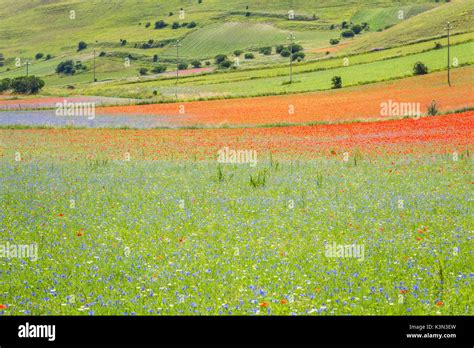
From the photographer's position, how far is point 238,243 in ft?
37.0

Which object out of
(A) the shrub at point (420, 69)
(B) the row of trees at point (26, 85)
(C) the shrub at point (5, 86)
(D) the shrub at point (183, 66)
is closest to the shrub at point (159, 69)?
(D) the shrub at point (183, 66)

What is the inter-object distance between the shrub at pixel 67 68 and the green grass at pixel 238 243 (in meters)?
158

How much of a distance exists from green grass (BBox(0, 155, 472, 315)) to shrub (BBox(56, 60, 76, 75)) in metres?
158

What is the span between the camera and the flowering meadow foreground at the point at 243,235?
27.1ft

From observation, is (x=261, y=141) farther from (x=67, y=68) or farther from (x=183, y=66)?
(x=67, y=68)

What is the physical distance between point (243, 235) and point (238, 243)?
2.12ft

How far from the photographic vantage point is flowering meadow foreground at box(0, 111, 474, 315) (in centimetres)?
825

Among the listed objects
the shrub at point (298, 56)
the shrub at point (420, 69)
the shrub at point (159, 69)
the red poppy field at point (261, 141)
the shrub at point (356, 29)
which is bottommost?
the red poppy field at point (261, 141)

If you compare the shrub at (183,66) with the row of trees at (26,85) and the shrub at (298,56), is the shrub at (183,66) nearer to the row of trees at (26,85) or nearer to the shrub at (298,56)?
the shrub at (298,56)

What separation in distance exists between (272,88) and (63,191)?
6619 cm

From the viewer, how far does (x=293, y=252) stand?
10547mm

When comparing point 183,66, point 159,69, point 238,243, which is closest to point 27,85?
point 159,69

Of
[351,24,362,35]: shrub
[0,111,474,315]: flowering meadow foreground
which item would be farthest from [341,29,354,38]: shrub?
[0,111,474,315]: flowering meadow foreground

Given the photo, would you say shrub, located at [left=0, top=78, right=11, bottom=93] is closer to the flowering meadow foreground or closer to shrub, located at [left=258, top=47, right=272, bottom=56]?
shrub, located at [left=258, top=47, right=272, bottom=56]
